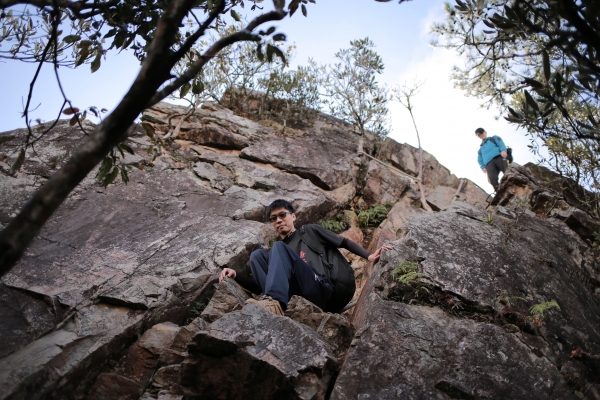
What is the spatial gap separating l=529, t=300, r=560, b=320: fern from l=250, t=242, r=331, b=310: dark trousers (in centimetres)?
249

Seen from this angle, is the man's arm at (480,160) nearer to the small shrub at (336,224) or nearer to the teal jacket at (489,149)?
the teal jacket at (489,149)

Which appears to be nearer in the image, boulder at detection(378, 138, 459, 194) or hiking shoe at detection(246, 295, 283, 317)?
hiking shoe at detection(246, 295, 283, 317)

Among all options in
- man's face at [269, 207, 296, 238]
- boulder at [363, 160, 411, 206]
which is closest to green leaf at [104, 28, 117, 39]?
man's face at [269, 207, 296, 238]

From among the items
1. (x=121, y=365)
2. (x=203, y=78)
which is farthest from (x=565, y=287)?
(x=203, y=78)

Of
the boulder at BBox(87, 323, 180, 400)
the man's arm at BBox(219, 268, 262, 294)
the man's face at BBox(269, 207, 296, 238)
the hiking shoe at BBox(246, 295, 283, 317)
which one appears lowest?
the boulder at BBox(87, 323, 180, 400)

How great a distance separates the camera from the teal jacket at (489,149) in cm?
1205

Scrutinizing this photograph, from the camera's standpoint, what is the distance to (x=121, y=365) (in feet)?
17.5

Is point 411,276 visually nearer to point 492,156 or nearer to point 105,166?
point 105,166

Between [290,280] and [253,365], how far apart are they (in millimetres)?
1915

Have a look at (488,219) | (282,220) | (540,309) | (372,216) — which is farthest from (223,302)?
(372,216)

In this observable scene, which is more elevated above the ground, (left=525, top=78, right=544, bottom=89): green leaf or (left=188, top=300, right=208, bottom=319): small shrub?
(left=525, top=78, right=544, bottom=89): green leaf

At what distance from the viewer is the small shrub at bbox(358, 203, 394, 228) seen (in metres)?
10.1

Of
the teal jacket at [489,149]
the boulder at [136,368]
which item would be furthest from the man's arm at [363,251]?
the teal jacket at [489,149]

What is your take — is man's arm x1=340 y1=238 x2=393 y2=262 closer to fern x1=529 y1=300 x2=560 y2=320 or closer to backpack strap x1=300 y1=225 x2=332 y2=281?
backpack strap x1=300 y1=225 x2=332 y2=281
